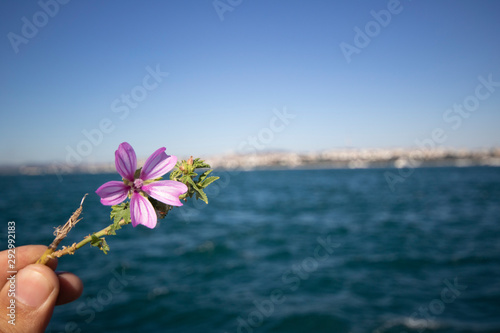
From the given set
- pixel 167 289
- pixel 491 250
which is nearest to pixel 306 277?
pixel 167 289

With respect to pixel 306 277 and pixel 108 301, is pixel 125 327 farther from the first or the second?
pixel 306 277

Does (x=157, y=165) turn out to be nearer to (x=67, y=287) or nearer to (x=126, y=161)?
(x=126, y=161)

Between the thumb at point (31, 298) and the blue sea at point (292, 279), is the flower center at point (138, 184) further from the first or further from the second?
the blue sea at point (292, 279)

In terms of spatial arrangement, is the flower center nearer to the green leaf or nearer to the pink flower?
the pink flower

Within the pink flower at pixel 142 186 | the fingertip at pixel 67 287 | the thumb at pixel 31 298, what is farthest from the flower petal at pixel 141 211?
the fingertip at pixel 67 287

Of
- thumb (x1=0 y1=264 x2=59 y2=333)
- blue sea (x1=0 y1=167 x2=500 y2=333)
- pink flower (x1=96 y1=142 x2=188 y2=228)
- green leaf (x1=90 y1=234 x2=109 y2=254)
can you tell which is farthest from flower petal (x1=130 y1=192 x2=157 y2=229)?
blue sea (x1=0 y1=167 x2=500 y2=333)
